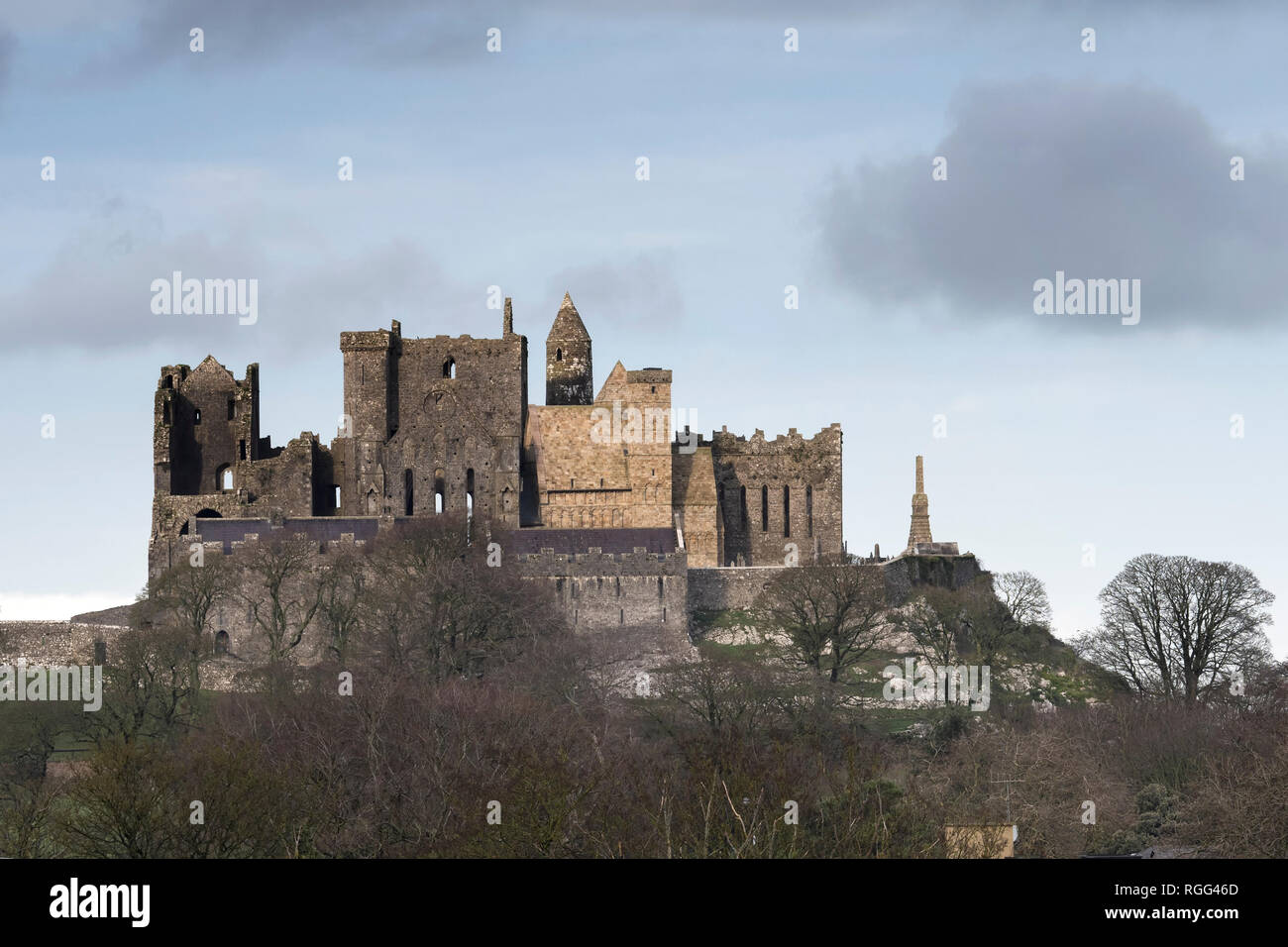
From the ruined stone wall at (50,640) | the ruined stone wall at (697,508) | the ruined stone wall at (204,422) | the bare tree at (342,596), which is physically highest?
the ruined stone wall at (204,422)

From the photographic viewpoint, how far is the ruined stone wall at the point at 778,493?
316 feet

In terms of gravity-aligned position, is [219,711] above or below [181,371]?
below

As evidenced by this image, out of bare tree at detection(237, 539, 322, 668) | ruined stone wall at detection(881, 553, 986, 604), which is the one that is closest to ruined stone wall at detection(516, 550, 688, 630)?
bare tree at detection(237, 539, 322, 668)

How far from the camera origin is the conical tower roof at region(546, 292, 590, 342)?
323 feet

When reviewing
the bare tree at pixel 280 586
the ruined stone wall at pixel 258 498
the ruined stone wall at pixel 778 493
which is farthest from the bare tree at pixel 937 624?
the ruined stone wall at pixel 258 498

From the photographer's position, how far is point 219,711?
65.7 m

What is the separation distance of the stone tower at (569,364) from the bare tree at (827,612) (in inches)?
671

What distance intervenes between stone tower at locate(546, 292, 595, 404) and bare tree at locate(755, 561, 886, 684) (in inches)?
671

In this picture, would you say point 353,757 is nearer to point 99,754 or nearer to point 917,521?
point 99,754

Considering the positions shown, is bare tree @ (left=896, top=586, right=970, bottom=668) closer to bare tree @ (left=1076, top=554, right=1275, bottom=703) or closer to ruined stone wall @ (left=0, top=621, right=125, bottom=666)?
bare tree @ (left=1076, top=554, right=1275, bottom=703)

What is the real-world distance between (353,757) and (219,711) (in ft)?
38.0

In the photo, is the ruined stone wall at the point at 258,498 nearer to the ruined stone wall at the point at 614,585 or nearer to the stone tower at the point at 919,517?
the ruined stone wall at the point at 614,585

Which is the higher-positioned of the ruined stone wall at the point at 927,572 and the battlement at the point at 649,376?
the battlement at the point at 649,376
